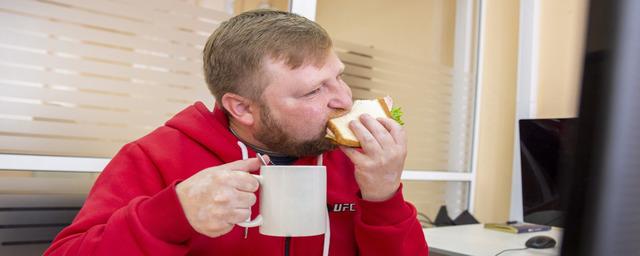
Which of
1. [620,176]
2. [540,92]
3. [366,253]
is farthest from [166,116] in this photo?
[540,92]

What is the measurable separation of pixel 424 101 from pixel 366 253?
144 centimetres

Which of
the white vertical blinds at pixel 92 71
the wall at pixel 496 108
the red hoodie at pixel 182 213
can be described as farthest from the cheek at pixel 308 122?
the wall at pixel 496 108

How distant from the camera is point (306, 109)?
926mm

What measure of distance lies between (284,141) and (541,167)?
1036 mm

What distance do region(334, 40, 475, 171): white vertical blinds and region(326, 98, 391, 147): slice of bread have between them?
998 mm

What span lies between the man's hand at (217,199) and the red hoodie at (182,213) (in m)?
0.02

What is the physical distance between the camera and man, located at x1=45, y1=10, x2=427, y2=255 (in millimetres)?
829

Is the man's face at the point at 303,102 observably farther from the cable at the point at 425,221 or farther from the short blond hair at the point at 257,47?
the cable at the point at 425,221

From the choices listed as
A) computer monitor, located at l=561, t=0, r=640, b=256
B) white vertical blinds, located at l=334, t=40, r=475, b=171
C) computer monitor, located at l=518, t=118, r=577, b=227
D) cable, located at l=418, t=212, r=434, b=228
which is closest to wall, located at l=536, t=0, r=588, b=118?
white vertical blinds, located at l=334, t=40, r=475, b=171

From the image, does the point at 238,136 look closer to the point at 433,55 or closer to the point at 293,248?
the point at 293,248

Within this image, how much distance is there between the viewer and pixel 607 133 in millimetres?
205

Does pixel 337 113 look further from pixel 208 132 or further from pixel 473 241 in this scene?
pixel 473 241

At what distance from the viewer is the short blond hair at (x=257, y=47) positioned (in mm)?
922

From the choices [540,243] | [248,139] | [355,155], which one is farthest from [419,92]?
[355,155]
